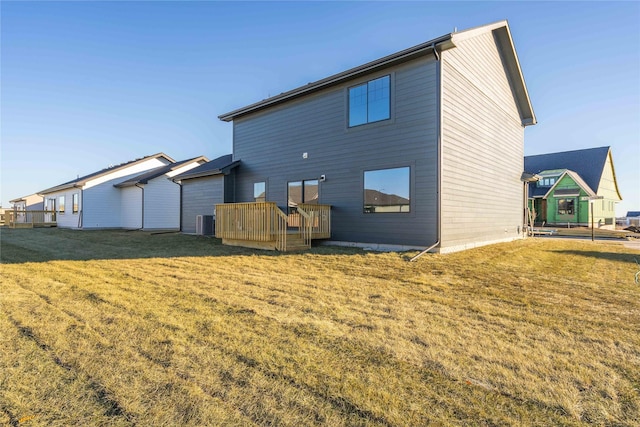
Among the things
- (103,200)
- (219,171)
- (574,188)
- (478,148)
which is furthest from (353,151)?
(574,188)

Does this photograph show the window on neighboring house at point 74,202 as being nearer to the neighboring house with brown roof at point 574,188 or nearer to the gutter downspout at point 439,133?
the gutter downspout at point 439,133

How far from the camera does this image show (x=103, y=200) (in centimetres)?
2225

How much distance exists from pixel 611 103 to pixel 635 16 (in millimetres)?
7523

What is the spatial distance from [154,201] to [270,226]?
579 inches

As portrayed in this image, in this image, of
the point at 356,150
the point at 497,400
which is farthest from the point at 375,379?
the point at 356,150

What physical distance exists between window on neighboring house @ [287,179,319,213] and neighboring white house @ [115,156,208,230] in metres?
11.3

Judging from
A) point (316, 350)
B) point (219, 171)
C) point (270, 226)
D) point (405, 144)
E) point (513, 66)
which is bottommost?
point (316, 350)

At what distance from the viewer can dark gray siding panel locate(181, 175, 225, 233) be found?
586 inches

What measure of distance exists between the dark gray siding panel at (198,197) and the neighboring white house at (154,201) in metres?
4.45

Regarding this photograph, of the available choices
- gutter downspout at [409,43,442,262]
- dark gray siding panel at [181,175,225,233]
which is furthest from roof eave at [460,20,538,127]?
dark gray siding panel at [181,175,225,233]

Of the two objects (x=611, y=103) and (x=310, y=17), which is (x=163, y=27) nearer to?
(x=310, y=17)

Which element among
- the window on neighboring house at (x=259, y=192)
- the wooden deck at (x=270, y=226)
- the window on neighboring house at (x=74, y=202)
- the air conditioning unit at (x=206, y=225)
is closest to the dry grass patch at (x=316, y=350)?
the wooden deck at (x=270, y=226)

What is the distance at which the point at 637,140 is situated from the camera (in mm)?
22688

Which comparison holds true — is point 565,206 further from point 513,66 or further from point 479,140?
point 479,140
